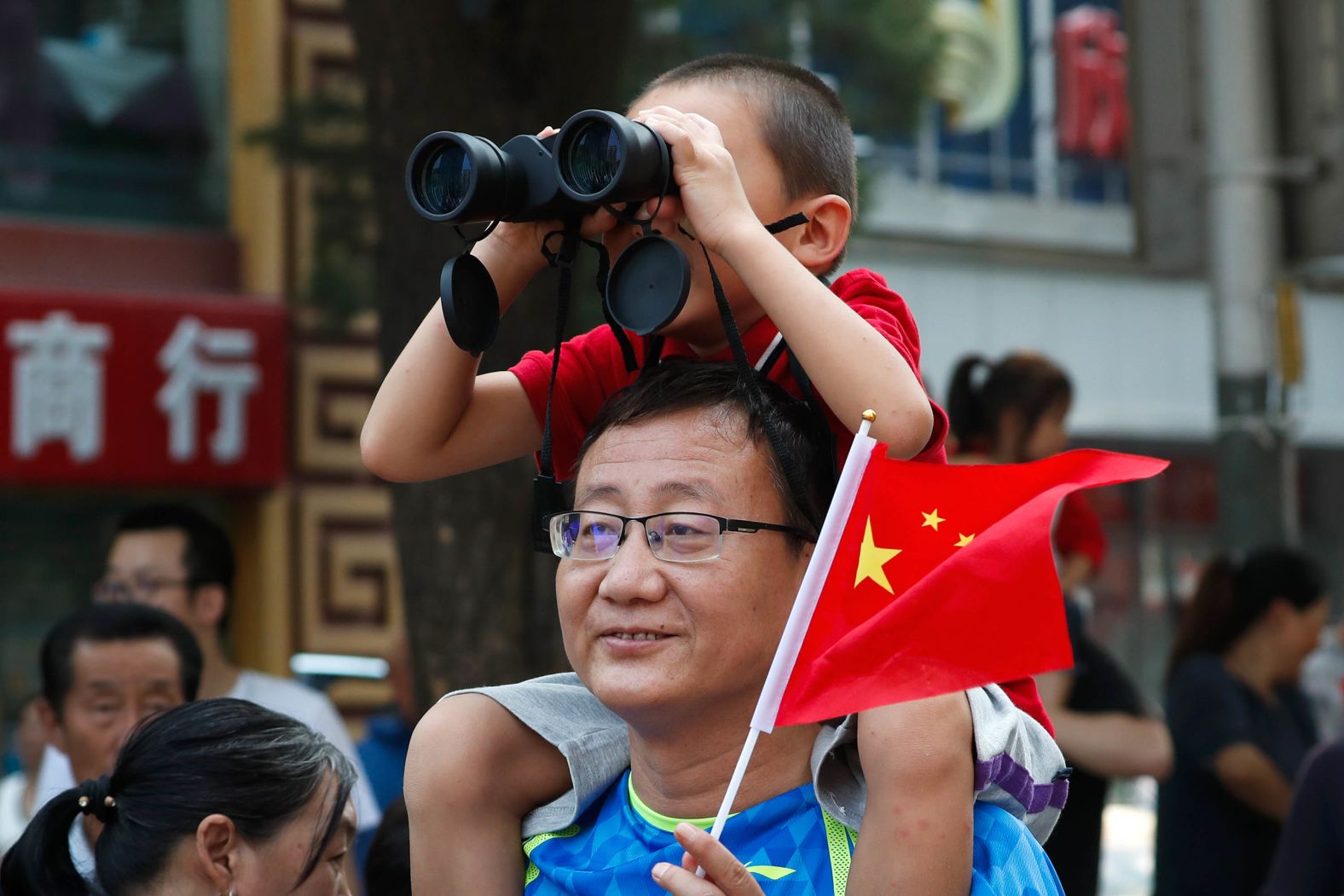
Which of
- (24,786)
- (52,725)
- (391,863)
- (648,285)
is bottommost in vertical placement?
(24,786)

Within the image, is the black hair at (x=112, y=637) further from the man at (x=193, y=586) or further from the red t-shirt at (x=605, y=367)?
the red t-shirt at (x=605, y=367)

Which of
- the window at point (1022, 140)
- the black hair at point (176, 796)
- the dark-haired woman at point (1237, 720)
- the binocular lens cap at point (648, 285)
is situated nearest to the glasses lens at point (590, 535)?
the binocular lens cap at point (648, 285)

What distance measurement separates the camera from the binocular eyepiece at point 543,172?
2076 millimetres

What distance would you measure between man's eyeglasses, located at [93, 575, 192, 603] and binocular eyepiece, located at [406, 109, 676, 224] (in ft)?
9.52

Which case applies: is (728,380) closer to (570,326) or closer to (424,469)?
(424,469)

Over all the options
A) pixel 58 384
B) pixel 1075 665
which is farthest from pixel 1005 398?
pixel 58 384

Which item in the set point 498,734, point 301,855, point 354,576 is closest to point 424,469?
point 498,734

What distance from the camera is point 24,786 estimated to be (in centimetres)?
556

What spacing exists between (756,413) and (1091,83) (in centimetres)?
1202

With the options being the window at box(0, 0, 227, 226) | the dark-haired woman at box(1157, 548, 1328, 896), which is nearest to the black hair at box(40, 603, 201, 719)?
the dark-haired woman at box(1157, 548, 1328, 896)

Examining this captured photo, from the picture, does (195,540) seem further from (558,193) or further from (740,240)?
(740,240)

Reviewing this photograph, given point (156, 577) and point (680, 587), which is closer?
point (680, 587)

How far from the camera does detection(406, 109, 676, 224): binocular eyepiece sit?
2.08m

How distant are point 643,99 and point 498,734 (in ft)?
2.77
